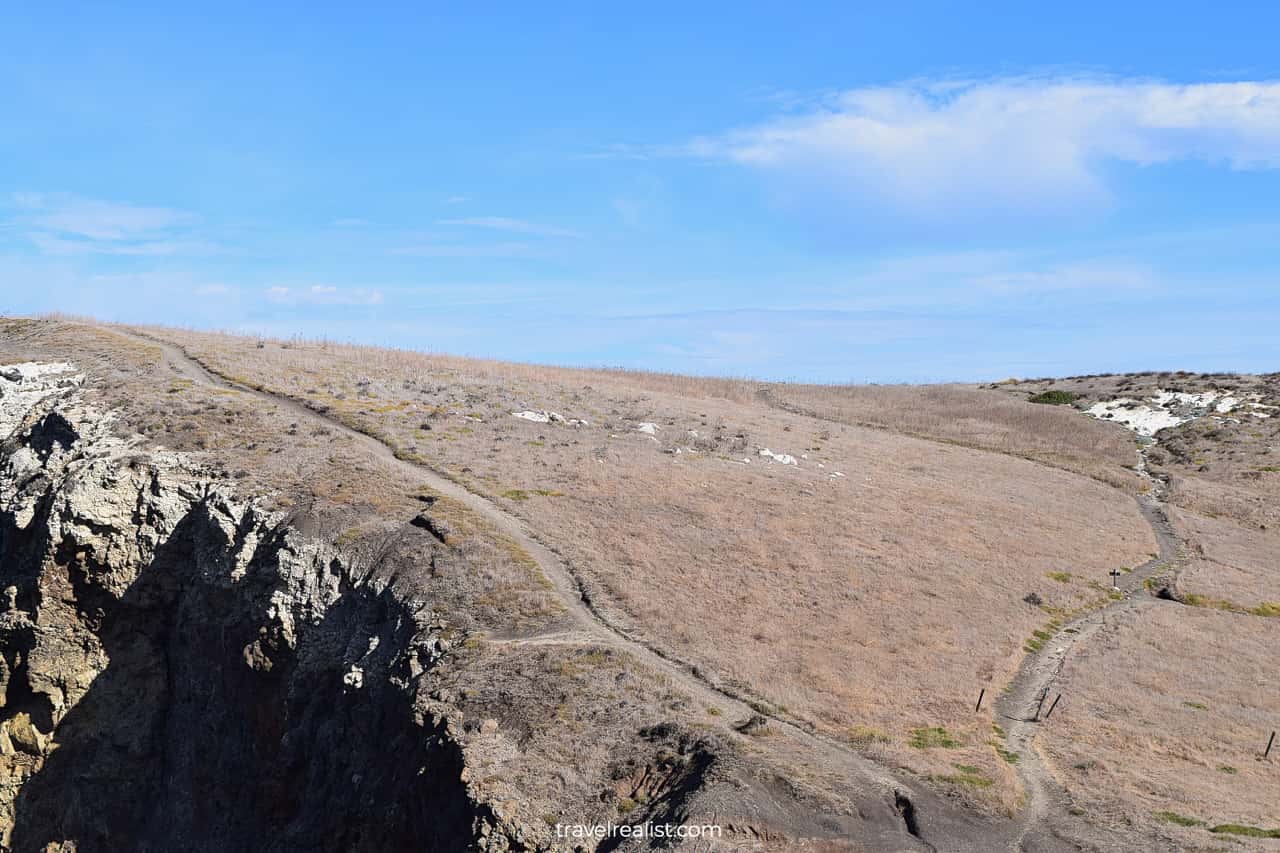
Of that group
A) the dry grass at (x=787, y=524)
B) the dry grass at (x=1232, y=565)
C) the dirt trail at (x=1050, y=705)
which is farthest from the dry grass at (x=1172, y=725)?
the dry grass at (x=787, y=524)

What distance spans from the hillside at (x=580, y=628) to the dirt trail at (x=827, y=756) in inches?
4.3

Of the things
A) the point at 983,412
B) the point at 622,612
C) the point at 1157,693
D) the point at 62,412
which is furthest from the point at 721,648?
the point at 983,412

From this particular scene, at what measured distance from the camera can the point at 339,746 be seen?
1000 inches

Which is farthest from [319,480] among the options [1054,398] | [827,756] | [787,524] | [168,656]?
[1054,398]

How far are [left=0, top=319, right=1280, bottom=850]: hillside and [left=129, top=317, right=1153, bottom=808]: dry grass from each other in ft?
0.64

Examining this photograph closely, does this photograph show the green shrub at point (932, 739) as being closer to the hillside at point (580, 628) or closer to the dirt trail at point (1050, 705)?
the hillside at point (580, 628)

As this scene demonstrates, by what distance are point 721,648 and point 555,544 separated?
8152 mm

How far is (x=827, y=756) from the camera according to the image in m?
22.2

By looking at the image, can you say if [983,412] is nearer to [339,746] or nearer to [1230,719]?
[1230,719]

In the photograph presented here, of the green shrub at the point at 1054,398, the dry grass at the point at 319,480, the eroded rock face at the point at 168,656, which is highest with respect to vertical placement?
the green shrub at the point at 1054,398

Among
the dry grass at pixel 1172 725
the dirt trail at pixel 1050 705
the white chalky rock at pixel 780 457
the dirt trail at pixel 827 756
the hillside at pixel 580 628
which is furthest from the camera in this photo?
the white chalky rock at pixel 780 457

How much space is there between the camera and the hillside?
21375mm

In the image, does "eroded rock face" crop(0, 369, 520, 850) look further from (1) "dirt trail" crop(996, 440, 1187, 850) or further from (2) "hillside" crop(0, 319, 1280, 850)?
A: (1) "dirt trail" crop(996, 440, 1187, 850)

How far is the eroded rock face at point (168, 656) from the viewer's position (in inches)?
1083
